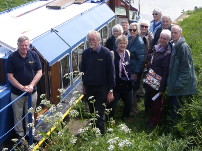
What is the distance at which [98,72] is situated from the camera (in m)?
5.02

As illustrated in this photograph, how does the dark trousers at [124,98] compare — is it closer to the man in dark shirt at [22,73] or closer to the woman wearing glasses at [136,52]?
the woman wearing glasses at [136,52]

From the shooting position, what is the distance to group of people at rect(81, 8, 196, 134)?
501cm

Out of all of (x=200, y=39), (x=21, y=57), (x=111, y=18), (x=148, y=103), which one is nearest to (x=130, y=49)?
(x=148, y=103)

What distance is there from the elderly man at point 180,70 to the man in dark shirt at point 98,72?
939 mm

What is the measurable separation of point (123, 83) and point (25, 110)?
170 centimetres

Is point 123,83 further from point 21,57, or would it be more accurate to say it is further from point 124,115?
point 21,57

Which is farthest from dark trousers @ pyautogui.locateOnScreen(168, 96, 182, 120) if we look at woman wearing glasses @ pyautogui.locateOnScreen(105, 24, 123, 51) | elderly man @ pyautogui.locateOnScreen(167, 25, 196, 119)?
woman wearing glasses @ pyautogui.locateOnScreen(105, 24, 123, 51)

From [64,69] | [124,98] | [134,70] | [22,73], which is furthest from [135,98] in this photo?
[22,73]

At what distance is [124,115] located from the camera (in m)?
6.19

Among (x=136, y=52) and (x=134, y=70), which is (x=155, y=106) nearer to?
(x=134, y=70)

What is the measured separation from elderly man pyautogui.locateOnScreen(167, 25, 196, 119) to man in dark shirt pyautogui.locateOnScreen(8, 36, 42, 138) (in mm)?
2046

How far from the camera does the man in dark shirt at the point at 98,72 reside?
16.2 ft

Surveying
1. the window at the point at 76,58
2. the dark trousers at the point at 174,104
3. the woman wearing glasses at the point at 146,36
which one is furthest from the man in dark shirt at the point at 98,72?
the window at the point at 76,58

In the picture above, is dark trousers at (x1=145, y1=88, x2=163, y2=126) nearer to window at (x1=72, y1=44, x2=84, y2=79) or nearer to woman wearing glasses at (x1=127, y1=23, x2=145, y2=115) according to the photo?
woman wearing glasses at (x1=127, y1=23, x2=145, y2=115)
